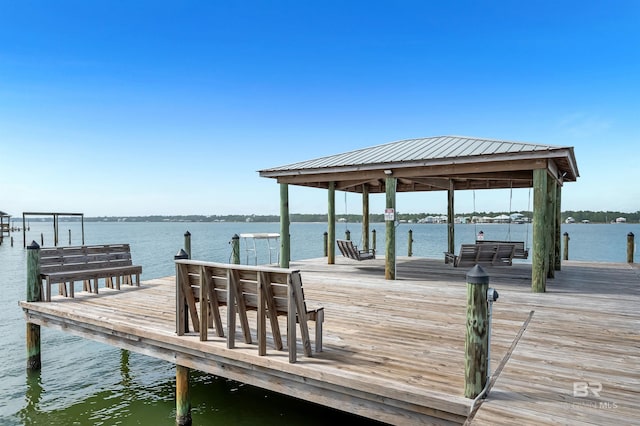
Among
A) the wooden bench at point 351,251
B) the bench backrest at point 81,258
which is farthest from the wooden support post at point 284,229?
the bench backrest at point 81,258

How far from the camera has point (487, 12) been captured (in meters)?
18.0

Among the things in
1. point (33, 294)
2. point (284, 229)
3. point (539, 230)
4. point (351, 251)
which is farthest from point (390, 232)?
point (33, 294)

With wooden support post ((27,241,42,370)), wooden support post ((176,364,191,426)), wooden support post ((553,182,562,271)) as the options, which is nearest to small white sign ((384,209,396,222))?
wooden support post ((553,182,562,271))

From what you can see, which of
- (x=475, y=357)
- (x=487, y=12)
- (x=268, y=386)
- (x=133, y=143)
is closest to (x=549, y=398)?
(x=475, y=357)

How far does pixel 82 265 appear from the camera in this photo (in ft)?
25.8

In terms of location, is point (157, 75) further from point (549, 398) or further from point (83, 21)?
point (549, 398)

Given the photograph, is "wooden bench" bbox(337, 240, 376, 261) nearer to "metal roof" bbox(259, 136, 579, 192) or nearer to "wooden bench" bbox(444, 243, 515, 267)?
"metal roof" bbox(259, 136, 579, 192)

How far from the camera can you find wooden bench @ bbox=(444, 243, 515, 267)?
9422 millimetres

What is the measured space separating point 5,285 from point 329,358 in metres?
20.6

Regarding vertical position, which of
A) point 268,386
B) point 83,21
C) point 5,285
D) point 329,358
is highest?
point 83,21

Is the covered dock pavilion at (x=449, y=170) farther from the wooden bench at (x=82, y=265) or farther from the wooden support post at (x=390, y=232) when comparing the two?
the wooden bench at (x=82, y=265)

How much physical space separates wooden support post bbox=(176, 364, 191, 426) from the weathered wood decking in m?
0.19

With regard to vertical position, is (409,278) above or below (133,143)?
below

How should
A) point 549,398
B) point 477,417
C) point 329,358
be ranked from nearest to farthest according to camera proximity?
point 477,417 → point 549,398 → point 329,358
